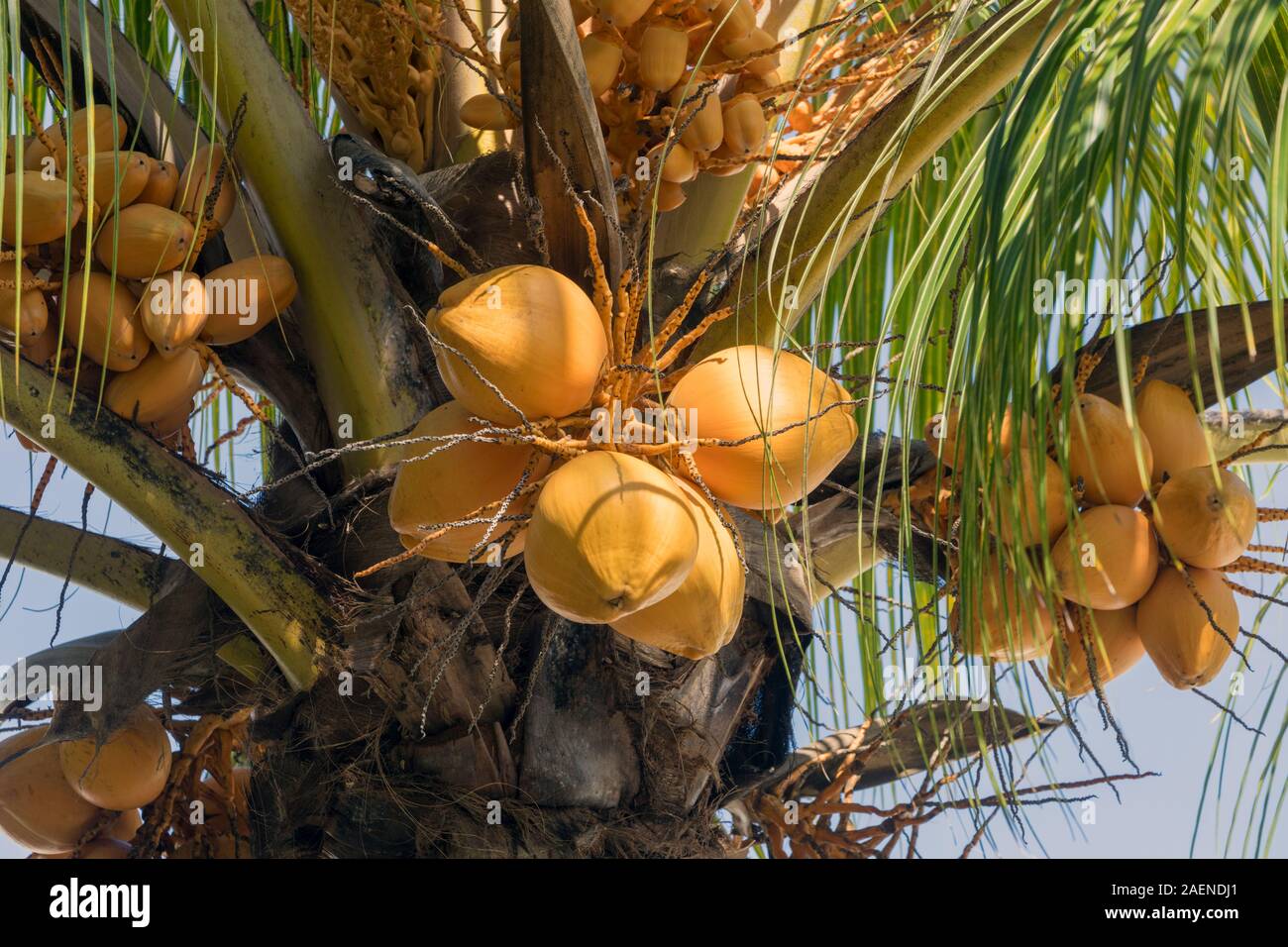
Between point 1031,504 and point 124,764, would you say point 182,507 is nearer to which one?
point 124,764

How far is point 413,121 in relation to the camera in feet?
6.25

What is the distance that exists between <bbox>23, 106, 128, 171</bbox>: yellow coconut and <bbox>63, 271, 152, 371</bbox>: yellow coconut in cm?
15

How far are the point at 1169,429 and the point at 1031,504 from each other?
0.24 m

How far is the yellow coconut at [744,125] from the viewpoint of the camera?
170 cm

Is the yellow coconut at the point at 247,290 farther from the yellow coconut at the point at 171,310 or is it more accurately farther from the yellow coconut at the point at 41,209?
the yellow coconut at the point at 41,209

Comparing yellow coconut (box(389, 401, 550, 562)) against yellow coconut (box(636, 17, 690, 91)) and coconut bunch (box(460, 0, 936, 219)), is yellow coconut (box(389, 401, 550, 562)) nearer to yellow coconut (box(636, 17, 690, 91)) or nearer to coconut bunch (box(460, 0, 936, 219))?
coconut bunch (box(460, 0, 936, 219))

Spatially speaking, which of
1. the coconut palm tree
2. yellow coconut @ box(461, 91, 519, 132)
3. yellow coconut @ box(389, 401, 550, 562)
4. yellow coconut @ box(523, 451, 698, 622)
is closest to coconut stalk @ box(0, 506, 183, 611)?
the coconut palm tree

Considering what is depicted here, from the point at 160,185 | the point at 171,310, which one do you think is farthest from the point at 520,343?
the point at 160,185

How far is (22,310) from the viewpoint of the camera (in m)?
1.55

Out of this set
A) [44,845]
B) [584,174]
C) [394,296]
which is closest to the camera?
[584,174]

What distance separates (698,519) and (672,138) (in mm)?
495

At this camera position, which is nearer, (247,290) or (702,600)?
(702,600)

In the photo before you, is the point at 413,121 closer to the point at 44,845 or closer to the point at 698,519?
the point at 698,519
